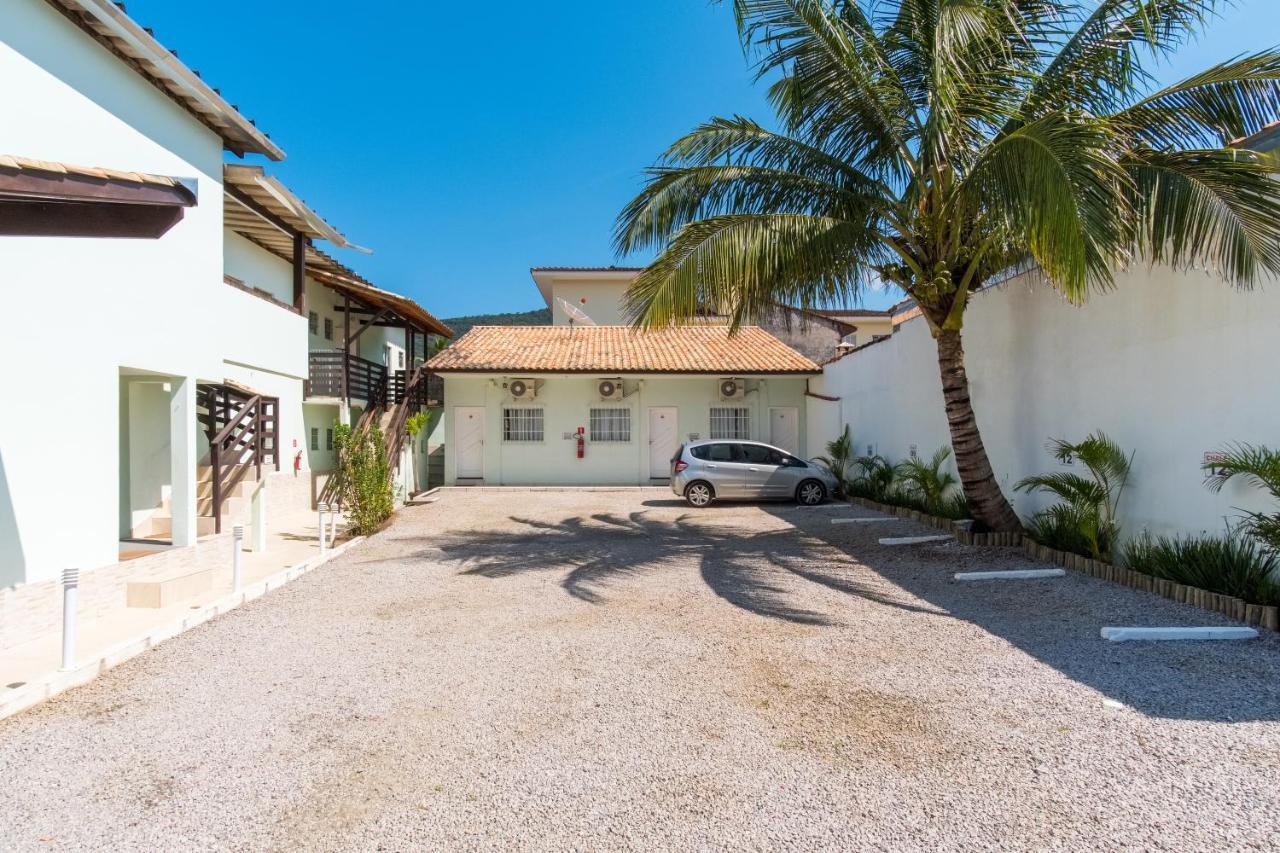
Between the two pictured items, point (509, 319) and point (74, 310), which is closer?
point (74, 310)

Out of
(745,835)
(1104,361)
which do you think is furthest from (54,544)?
(1104,361)

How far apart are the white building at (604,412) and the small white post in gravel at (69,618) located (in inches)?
567

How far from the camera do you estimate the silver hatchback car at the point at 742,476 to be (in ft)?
49.4

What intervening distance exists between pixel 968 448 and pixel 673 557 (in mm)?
4288

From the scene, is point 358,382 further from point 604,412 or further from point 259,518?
point 259,518

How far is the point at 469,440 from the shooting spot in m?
19.7

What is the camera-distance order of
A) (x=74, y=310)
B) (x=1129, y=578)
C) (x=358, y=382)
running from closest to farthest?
(x=74, y=310)
(x=1129, y=578)
(x=358, y=382)

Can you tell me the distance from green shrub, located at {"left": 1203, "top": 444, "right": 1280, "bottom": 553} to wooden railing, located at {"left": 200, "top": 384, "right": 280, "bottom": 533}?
11.2 metres

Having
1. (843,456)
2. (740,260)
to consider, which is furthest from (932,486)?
(740,260)

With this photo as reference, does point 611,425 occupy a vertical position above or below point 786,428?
above

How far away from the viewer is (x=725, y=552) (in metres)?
9.49

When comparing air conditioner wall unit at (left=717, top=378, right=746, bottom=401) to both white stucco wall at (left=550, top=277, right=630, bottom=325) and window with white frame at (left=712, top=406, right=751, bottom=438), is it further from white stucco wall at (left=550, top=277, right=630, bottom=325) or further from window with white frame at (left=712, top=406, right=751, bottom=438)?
white stucco wall at (left=550, top=277, right=630, bottom=325)

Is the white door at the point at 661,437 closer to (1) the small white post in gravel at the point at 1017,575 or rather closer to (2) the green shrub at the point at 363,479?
(2) the green shrub at the point at 363,479

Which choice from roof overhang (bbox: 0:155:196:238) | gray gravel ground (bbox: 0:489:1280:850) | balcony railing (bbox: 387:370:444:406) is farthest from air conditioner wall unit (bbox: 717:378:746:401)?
roof overhang (bbox: 0:155:196:238)
